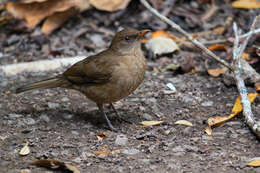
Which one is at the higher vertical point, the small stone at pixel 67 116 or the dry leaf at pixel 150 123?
the dry leaf at pixel 150 123

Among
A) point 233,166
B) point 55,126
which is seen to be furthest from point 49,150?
point 233,166

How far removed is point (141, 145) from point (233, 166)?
107 cm

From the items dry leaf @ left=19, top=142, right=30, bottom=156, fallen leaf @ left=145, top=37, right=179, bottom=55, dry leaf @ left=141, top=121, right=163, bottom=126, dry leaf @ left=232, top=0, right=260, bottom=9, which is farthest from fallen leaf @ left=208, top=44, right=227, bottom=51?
dry leaf @ left=19, top=142, right=30, bottom=156

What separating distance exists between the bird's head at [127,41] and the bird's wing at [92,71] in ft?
0.58

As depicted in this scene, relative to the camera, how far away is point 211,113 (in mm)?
5500

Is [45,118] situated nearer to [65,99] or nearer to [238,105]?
[65,99]

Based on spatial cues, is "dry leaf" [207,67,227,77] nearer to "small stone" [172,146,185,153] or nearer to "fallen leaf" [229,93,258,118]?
"fallen leaf" [229,93,258,118]

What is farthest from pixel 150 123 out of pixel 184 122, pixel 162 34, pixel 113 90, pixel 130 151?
pixel 162 34

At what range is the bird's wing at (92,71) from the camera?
17.1ft

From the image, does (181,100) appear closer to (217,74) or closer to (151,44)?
(217,74)

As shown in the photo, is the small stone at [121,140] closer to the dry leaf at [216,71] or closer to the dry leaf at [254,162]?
the dry leaf at [254,162]

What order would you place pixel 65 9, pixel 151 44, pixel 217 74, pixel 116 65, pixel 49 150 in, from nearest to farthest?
pixel 49 150, pixel 116 65, pixel 217 74, pixel 151 44, pixel 65 9

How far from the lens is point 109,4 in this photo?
8078 mm

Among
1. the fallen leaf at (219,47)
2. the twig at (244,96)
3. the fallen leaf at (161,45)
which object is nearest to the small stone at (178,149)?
the twig at (244,96)
